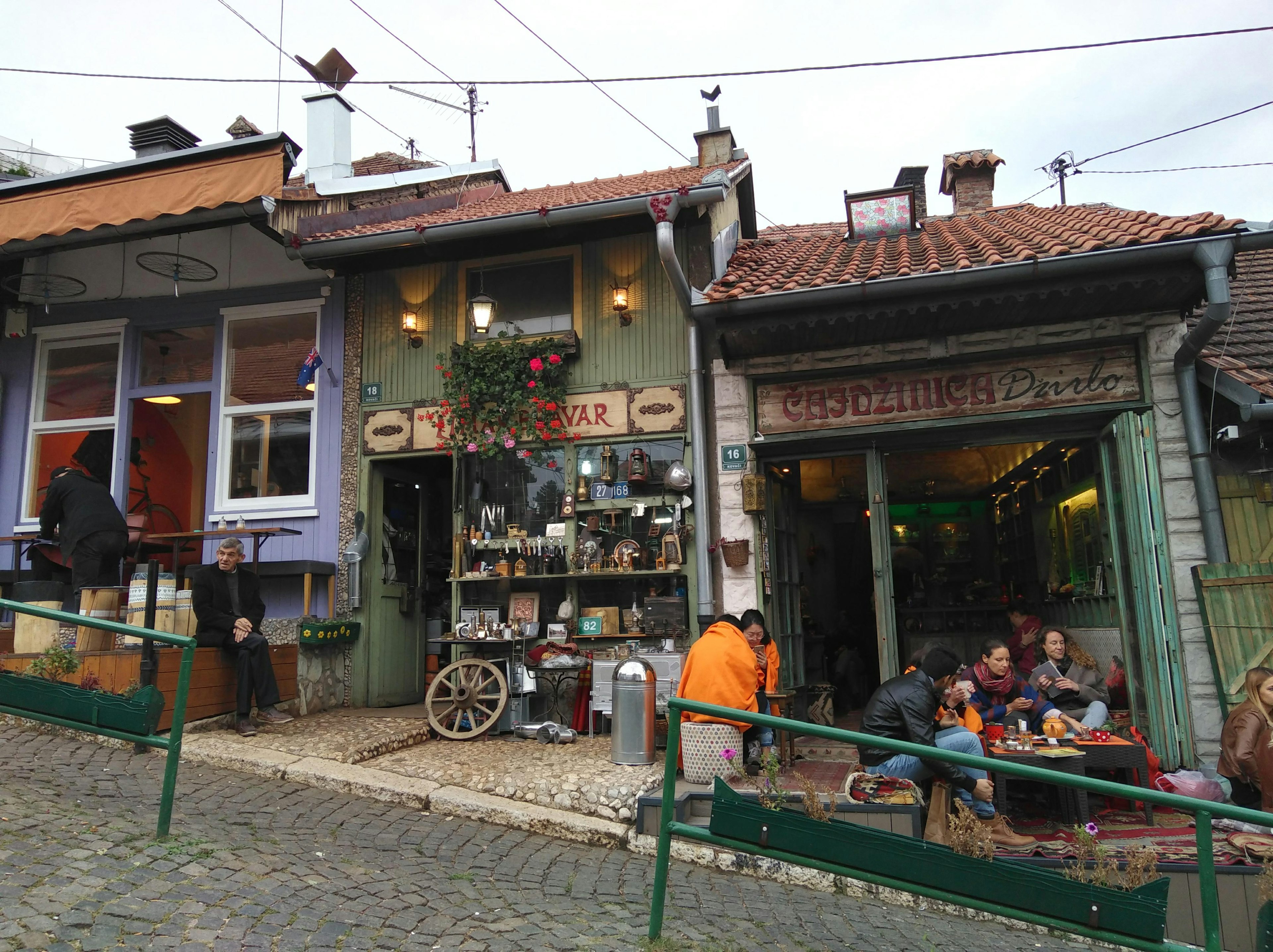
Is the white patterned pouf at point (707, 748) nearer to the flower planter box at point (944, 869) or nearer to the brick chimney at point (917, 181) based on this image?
the flower planter box at point (944, 869)

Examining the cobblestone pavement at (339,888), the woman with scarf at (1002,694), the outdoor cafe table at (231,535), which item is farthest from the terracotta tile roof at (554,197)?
the cobblestone pavement at (339,888)

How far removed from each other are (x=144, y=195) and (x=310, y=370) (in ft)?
7.20

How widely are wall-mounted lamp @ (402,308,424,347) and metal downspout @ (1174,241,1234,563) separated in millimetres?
7037

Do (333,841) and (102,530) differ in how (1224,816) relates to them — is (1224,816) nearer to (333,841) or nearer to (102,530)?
(333,841)

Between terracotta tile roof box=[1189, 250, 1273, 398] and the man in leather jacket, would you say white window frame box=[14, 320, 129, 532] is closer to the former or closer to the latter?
the man in leather jacket

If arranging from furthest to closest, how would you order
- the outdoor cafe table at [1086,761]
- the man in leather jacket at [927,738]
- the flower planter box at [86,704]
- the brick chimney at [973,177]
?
the brick chimney at [973,177]
the outdoor cafe table at [1086,761]
the man in leather jacket at [927,738]
the flower planter box at [86,704]

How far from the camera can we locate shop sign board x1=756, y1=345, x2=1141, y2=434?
7.39 meters

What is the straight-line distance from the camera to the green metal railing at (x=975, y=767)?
3.01 m

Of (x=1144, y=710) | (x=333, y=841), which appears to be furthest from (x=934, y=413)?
(x=333, y=841)

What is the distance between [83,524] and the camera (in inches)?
330

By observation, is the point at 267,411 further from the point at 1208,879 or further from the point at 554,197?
the point at 1208,879

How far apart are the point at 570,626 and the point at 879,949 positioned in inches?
188

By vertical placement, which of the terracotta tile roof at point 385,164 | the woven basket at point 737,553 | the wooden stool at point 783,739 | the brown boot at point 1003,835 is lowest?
the brown boot at point 1003,835

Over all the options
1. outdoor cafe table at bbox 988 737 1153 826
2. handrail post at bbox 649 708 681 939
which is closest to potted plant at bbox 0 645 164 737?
handrail post at bbox 649 708 681 939
